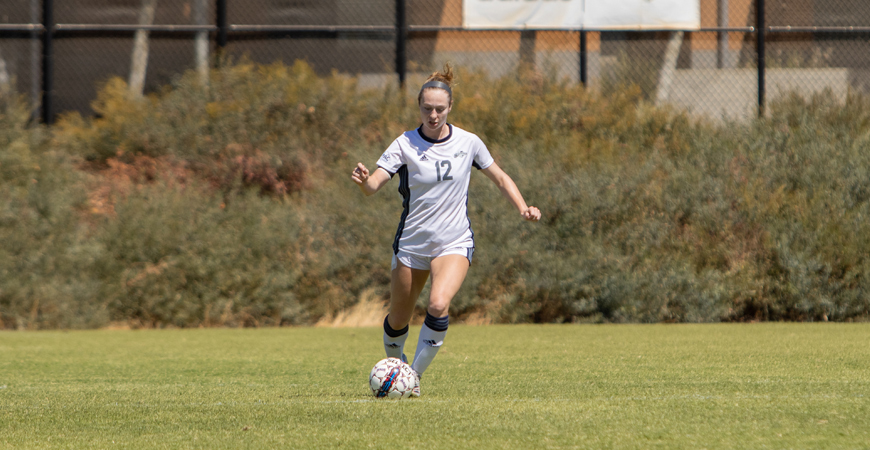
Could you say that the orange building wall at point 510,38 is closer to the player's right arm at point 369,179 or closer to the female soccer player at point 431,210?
the female soccer player at point 431,210

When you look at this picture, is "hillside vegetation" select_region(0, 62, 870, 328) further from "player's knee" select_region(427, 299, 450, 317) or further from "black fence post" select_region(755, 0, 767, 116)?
"player's knee" select_region(427, 299, 450, 317)

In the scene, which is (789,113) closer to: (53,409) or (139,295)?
(139,295)

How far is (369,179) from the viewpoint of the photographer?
246 inches

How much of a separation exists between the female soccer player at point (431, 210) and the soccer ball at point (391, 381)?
108 mm

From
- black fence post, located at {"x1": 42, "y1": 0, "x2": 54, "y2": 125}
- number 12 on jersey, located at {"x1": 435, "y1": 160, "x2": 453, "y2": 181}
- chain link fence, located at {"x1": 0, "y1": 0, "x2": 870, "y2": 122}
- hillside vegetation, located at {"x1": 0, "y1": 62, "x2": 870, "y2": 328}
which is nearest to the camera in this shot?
number 12 on jersey, located at {"x1": 435, "y1": 160, "x2": 453, "y2": 181}

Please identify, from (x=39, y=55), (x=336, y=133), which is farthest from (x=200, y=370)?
(x=39, y=55)

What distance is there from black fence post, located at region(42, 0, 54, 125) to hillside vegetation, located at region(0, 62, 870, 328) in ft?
5.38

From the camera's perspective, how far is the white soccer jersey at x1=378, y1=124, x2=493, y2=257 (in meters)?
6.35

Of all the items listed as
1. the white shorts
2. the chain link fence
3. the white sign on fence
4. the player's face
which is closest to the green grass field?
the white shorts

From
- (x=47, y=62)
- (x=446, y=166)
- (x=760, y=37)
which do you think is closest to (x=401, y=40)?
(x=47, y=62)

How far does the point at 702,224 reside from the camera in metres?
14.3

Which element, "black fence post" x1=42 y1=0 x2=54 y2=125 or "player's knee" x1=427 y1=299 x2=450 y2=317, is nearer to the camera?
"player's knee" x1=427 y1=299 x2=450 y2=317

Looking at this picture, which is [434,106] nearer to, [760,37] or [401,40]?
[401,40]

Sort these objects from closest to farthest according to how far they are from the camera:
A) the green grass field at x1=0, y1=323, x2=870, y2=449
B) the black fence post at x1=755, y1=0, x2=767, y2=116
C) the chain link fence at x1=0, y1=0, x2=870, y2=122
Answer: the green grass field at x1=0, y1=323, x2=870, y2=449 → the chain link fence at x1=0, y1=0, x2=870, y2=122 → the black fence post at x1=755, y1=0, x2=767, y2=116
